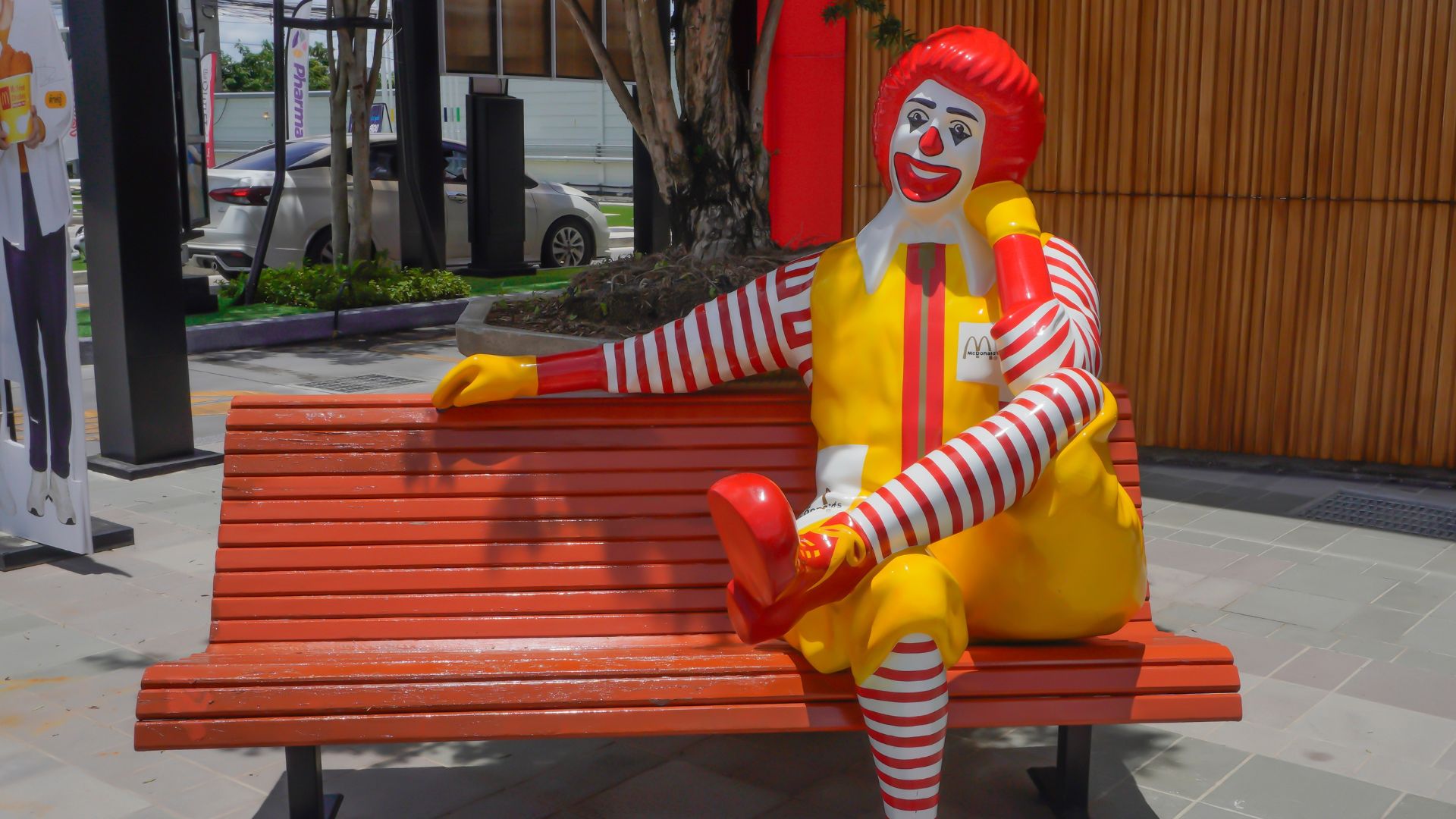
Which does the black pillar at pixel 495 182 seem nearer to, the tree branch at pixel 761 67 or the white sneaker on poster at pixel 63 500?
the tree branch at pixel 761 67

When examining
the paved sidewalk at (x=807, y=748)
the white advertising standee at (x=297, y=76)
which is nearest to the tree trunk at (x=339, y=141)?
the paved sidewalk at (x=807, y=748)

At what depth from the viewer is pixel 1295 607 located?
501 cm

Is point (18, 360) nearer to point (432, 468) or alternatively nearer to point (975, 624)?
point (432, 468)

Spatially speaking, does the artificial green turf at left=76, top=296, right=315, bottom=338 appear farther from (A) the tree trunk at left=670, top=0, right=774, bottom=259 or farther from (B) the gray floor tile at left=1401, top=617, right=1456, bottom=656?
(B) the gray floor tile at left=1401, top=617, right=1456, bottom=656

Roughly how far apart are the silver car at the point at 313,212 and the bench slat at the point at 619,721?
10801 mm

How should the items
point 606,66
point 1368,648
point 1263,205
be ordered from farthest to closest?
1. point 1263,205
2. point 606,66
3. point 1368,648

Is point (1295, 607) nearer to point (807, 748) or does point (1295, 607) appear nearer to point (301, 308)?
point (807, 748)

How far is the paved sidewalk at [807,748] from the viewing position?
3.51 metres

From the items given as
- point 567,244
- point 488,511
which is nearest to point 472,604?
point 488,511

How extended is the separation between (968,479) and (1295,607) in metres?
2.78

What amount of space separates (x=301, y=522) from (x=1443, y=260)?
5.63 meters

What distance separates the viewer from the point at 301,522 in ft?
11.5

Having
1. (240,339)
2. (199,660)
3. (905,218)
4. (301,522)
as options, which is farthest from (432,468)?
(240,339)

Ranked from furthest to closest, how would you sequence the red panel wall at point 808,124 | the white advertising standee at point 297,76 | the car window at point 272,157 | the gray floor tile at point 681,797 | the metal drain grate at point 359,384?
the white advertising standee at point 297,76
the car window at point 272,157
the metal drain grate at point 359,384
the red panel wall at point 808,124
the gray floor tile at point 681,797
